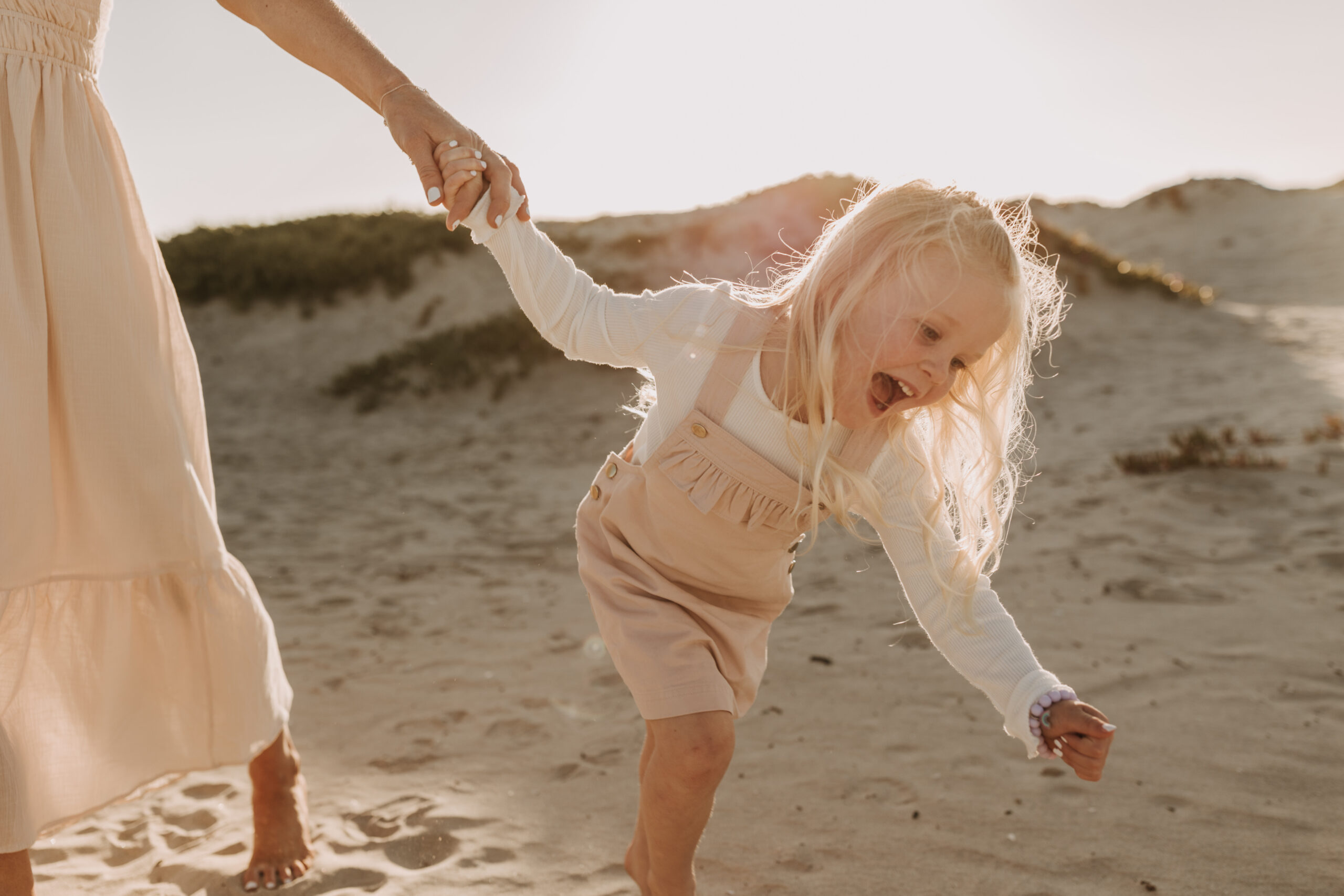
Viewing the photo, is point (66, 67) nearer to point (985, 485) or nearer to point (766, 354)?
point (766, 354)

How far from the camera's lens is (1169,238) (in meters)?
26.2

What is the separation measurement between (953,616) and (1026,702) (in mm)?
222

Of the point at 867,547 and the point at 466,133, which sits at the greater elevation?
the point at 466,133

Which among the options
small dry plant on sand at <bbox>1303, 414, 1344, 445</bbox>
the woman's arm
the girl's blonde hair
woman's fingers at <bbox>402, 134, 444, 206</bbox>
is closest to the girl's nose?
the girl's blonde hair

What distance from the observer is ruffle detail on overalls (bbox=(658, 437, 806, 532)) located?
1.97 meters

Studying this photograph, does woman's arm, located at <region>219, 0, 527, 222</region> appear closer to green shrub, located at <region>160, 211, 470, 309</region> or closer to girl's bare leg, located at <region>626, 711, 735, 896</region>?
girl's bare leg, located at <region>626, 711, 735, 896</region>

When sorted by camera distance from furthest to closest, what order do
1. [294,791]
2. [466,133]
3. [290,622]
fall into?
[290,622] < [294,791] < [466,133]

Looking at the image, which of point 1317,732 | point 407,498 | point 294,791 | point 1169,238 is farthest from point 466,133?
point 1169,238

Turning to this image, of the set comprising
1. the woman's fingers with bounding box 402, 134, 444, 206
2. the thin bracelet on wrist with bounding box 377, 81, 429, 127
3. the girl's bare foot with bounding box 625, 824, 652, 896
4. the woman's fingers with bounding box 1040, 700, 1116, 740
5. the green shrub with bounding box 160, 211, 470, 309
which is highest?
the green shrub with bounding box 160, 211, 470, 309

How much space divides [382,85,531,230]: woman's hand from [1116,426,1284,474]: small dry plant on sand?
19.0 feet

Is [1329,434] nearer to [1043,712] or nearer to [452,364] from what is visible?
[1043,712]

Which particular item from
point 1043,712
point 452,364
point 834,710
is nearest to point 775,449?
point 1043,712

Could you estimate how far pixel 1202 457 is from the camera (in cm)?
635

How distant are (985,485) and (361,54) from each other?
1.68 meters
